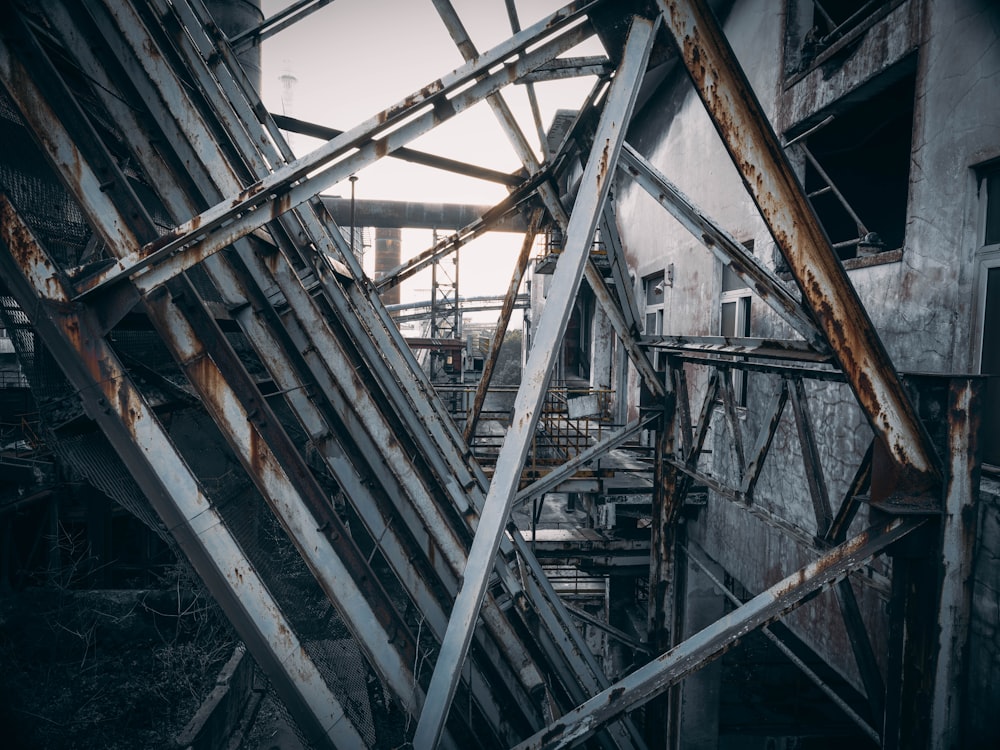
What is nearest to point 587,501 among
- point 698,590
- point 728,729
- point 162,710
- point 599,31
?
point 698,590

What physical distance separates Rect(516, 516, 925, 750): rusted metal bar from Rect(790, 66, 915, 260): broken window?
2759 millimetres

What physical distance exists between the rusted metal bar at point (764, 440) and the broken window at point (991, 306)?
101cm

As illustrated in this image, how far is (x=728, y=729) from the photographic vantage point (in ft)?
20.3

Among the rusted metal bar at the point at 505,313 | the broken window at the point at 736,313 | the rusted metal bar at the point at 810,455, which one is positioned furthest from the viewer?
the broken window at the point at 736,313

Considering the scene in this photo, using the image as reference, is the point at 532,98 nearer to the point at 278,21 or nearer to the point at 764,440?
the point at 278,21

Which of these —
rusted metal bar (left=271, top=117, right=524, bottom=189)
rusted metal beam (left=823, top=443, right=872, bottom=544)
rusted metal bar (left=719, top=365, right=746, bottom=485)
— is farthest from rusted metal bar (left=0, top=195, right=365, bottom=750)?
rusted metal bar (left=719, top=365, right=746, bottom=485)

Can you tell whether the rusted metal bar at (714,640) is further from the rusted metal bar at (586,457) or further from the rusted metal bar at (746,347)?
the rusted metal bar at (586,457)

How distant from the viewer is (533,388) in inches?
68.5

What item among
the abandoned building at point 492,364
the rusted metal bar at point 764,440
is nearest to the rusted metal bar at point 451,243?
the abandoned building at point 492,364

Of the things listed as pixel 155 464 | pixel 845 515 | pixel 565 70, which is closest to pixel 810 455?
pixel 845 515

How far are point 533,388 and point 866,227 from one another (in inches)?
168

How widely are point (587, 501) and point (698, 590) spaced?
185 centimetres

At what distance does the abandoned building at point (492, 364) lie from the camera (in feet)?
5.98

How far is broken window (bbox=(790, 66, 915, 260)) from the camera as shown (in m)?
3.98
